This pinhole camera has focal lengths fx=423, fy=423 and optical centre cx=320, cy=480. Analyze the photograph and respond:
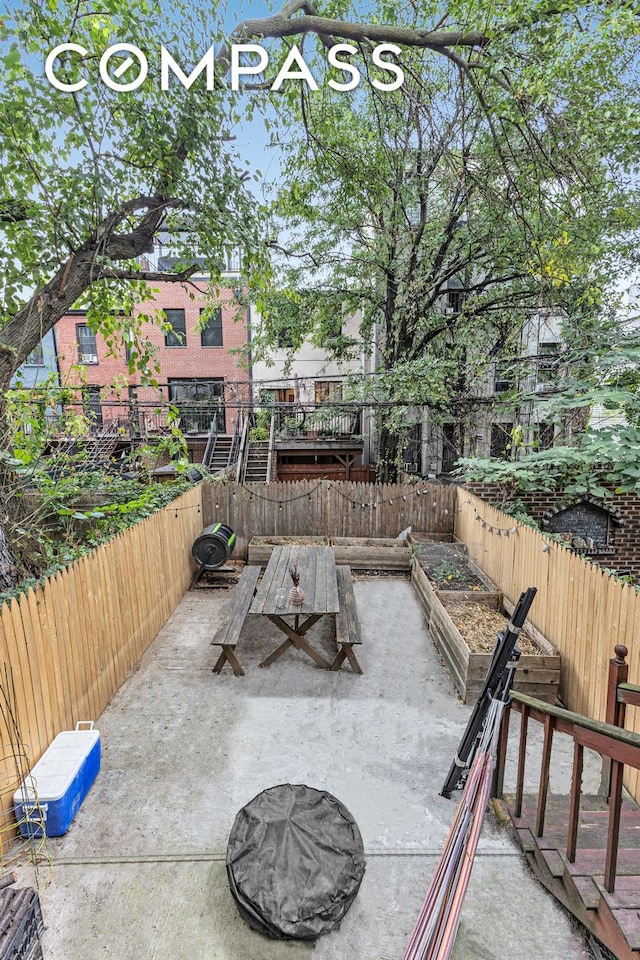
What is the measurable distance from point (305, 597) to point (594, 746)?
334 cm

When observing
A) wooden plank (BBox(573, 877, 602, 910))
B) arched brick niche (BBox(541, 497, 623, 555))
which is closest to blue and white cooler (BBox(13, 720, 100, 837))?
wooden plank (BBox(573, 877, 602, 910))

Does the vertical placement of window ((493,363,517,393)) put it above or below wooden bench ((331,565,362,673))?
above

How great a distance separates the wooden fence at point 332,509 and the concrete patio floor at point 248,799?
415 centimetres

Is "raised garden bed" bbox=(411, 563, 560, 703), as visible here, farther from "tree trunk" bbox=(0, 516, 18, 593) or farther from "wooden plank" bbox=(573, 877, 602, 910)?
"tree trunk" bbox=(0, 516, 18, 593)

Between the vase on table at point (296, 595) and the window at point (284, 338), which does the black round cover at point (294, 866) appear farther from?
the window at point (284, 338)

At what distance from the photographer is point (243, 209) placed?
15.0ft

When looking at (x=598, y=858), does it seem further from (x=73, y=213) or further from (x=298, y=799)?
(x=73, y=213)

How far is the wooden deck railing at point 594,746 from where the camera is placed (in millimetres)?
1884

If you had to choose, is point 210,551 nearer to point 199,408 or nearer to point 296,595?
point 296,595

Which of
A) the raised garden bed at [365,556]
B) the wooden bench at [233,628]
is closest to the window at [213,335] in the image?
the raised garden bed at [365,556]

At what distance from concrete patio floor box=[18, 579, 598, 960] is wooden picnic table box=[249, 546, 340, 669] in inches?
12.6

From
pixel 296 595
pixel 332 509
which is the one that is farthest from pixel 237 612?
pixel 332 509

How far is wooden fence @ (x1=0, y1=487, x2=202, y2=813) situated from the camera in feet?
9.30

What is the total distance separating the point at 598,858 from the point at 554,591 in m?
2.72
